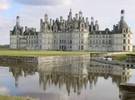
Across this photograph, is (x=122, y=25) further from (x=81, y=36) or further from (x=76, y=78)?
(x=76, y=78)

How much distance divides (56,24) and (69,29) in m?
5.78

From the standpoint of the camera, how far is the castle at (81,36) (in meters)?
140

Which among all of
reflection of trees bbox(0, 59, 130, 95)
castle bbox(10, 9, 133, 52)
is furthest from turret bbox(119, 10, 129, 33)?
reflection of trees bbox(0, 59, 130, 95)

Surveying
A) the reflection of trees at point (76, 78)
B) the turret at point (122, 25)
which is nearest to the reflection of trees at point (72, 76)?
the reflection of trees at point (76, 78)

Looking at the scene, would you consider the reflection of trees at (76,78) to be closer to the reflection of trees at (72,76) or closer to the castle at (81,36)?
the reflection of trees at (72,76)

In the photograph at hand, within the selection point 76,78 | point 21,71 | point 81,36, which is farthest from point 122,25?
point 76,78

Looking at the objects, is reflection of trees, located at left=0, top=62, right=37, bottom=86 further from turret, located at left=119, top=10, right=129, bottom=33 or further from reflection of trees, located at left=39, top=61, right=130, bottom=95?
turret, located at left=119, top=10, right=129, bottom=33

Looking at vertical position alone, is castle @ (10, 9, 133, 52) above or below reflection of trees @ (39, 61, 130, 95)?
above

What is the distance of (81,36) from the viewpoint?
14312 cm

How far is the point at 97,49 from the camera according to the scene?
468ft

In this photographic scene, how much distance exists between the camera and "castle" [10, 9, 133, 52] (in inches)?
5522

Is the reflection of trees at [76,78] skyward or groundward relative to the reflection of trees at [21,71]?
groundward

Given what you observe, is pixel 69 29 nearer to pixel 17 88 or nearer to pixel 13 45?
pixel 13 45

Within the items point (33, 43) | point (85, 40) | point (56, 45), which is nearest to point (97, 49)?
point (85, 40)
